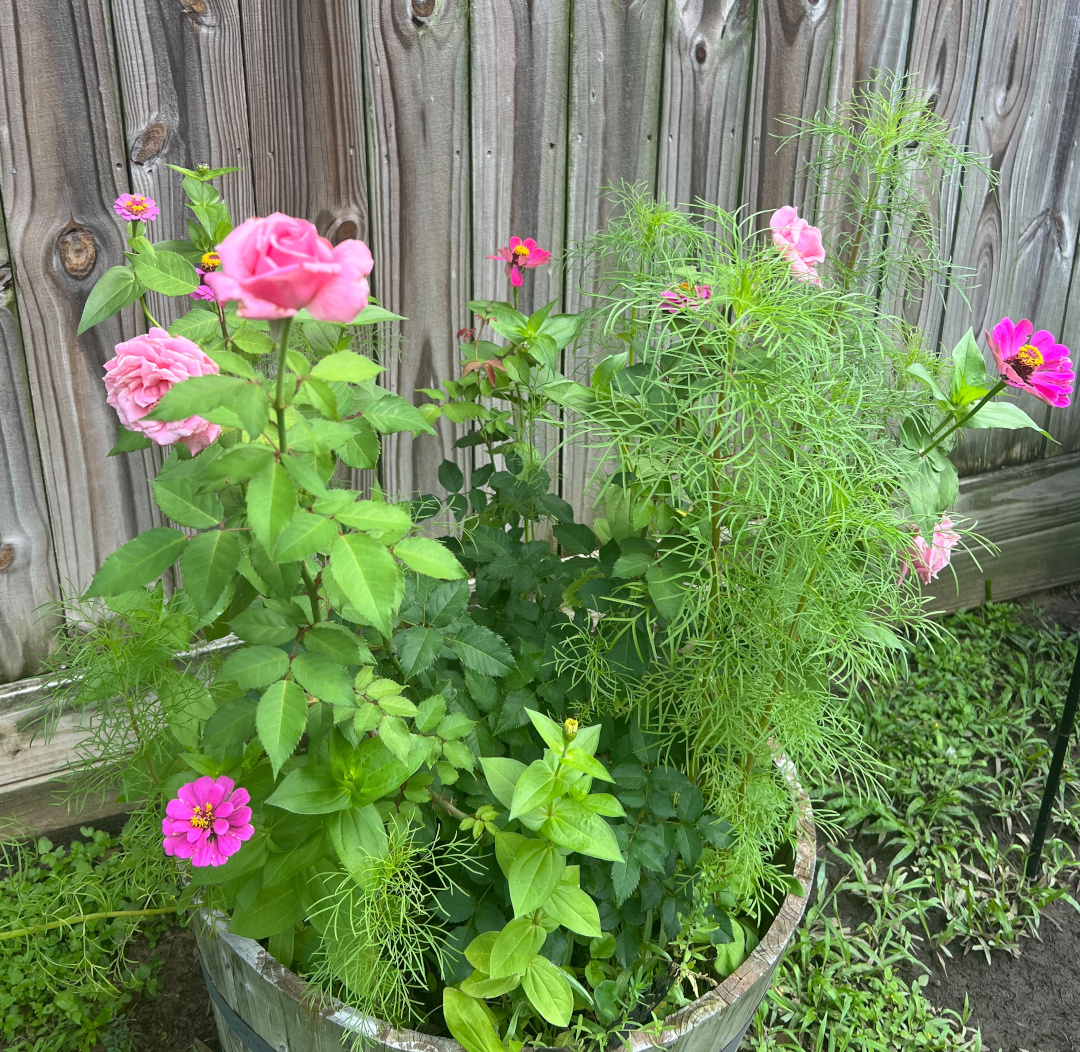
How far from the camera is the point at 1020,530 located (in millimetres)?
2889

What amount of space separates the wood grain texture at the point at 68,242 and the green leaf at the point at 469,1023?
113 cm

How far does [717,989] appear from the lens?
1264 mm

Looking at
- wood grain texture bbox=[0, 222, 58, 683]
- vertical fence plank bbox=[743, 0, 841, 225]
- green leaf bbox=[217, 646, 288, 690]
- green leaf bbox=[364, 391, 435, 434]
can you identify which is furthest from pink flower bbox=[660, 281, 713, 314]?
wood grain texture bbox=[0, 222, 58, 683]

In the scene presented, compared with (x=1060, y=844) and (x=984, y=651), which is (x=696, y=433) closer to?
(x=1060, y=844)

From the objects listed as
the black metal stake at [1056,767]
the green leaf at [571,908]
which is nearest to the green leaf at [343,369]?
the green leaf at [571,908]

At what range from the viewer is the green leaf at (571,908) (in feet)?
3.68

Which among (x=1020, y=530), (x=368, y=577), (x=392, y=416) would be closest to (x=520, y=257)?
(x=392, y=416)

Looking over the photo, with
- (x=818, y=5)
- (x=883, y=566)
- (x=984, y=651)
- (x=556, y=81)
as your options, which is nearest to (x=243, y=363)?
(x=883, y=566)

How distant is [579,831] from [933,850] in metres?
1.45

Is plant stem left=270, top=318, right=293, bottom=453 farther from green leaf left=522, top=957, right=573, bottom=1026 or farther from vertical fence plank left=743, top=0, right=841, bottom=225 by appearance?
vertical fence plank left=743, top=0, right=841, bottom=225

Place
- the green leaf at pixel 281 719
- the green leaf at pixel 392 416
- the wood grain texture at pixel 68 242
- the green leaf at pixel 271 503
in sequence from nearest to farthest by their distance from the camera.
Answer: the green leaf at pixel 271 503, the green leaf at pixel 281 719, the green leaf at pixel 392 416, the wood grain texture at pixel 68 242

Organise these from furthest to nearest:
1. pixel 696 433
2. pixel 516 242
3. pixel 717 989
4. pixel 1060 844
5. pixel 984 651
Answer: pixel 984 651 → pixel 1060 844 → pixel 516 242 → pixel 717 989 → pixel 696 433

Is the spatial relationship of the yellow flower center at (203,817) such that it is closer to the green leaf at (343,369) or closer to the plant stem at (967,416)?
the green leaf at (343,369)

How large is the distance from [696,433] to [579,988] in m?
0.73
